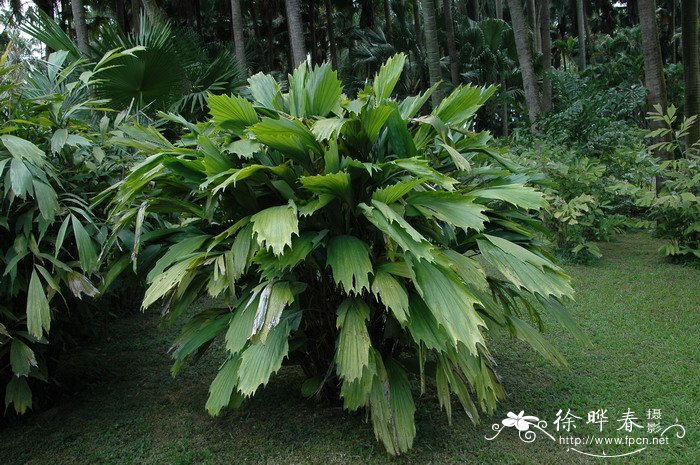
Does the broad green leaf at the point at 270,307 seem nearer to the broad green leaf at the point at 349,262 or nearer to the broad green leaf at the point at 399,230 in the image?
the broad green leaf at the point at 349,262

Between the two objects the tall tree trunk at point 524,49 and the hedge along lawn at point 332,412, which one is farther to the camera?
the tall tree trunk at point 524,49

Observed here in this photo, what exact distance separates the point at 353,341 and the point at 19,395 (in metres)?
2.02

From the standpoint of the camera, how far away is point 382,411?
257cm

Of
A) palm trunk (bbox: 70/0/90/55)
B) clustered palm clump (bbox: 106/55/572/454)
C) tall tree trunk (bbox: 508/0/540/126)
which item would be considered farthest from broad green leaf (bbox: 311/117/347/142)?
tall tree trunk (bbox: 508/0/540/126)

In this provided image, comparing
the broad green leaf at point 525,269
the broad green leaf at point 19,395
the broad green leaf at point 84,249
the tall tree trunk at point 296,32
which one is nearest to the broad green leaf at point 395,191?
the broad green leaf at point 525,269

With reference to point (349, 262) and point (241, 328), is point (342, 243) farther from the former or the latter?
point (241, 328)

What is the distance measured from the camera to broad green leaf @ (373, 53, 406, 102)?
3.02 m

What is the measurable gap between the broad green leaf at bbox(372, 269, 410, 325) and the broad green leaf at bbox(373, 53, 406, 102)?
3.74 feet

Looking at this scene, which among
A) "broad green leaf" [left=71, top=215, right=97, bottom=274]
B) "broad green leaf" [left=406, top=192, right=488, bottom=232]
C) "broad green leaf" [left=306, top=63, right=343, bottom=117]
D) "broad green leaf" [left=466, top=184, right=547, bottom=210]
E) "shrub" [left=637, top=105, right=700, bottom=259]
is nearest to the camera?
"broad green leaf" [left=406, top=192, right=488, bottom=232]

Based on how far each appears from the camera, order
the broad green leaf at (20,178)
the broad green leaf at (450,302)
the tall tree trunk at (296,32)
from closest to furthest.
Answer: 1. the broad green leaf at (450,302)
2. the broad green leaf at (20,178)
3. the tall tree trunk at (296,32)

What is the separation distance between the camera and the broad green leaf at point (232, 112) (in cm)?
275

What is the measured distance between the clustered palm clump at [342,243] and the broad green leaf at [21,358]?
756 mm

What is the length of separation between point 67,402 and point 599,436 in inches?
134

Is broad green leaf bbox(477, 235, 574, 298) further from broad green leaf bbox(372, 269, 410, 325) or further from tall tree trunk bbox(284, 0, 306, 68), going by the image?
tall tree trunk bbox(284, 0, 306, 68)
